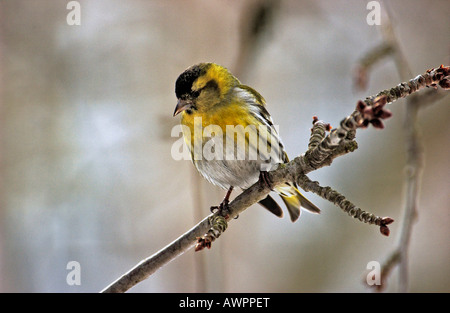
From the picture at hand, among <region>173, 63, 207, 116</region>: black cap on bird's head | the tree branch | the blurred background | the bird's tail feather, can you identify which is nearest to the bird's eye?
<region>173, 63, 207, 116</region>: black cap on bird's head

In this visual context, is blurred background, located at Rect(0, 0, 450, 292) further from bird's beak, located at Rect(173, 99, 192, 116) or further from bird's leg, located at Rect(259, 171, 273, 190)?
bird's leg, located at Rect(259, 171, 273, 190)

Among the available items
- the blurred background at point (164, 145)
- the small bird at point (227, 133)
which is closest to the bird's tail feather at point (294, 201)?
the small bird at point (227, 133)

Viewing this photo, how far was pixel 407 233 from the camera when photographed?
2098mm

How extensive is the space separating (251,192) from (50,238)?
2.68 meters

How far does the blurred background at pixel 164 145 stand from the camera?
4023 millimetres

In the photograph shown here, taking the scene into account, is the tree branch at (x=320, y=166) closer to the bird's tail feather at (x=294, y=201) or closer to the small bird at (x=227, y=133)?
the small bird at (x=227, y=133)

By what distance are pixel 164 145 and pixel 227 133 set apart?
1988mm

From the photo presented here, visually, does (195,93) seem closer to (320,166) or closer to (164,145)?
(320,166)

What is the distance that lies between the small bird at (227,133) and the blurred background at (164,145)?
48.5 inches

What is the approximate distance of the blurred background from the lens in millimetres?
4023

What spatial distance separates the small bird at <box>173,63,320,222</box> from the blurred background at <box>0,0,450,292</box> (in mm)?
1231

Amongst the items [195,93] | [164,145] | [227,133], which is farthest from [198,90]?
A: [164,145]
